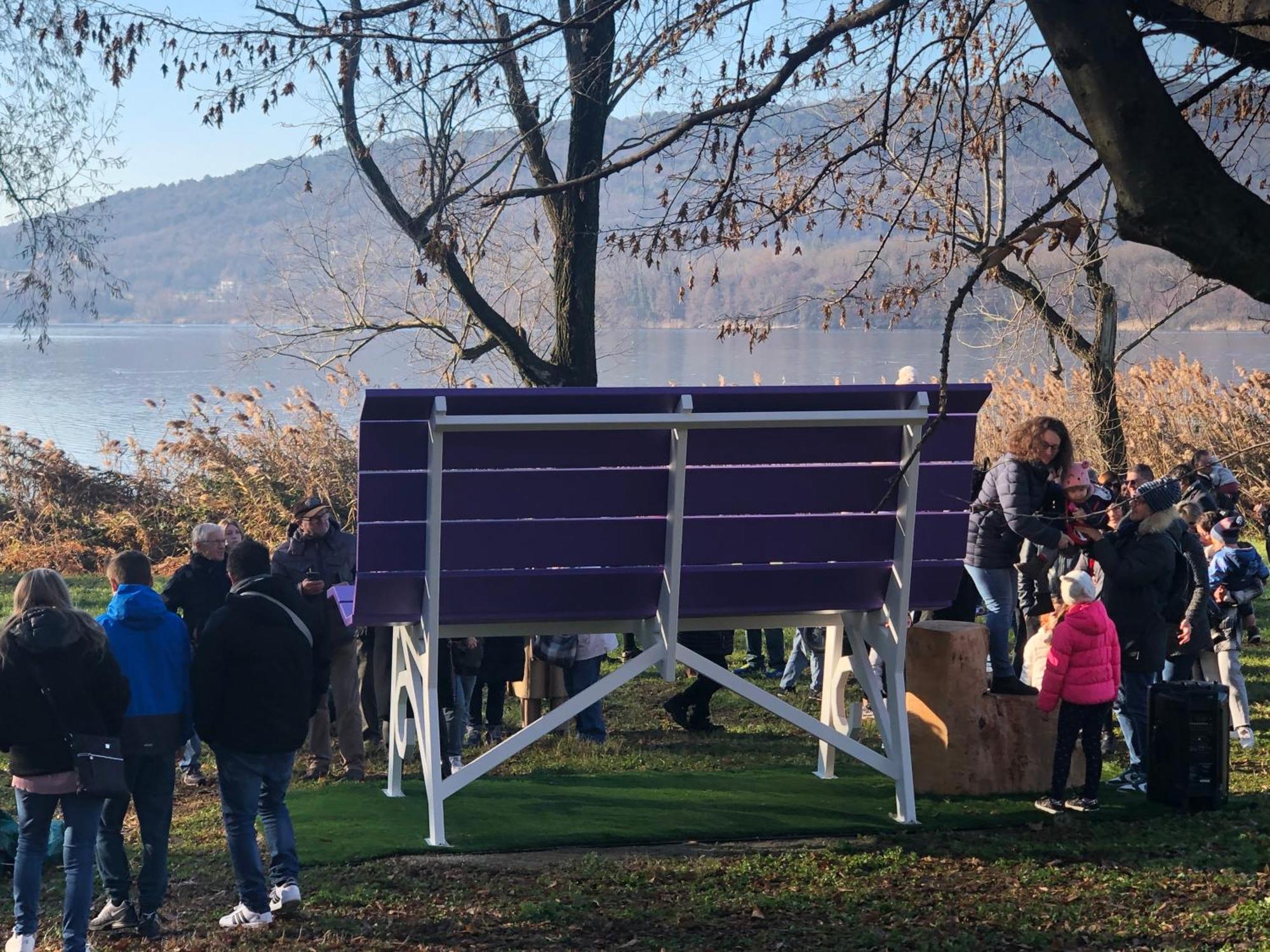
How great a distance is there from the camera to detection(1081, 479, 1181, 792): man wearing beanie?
795cm

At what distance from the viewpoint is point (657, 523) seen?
259 inches

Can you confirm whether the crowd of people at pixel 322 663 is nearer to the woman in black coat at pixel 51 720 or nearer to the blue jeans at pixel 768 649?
the woman in black coat at pixel 51 720

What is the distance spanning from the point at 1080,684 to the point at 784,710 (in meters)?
1.58

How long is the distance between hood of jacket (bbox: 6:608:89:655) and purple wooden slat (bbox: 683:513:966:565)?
2.61 metres

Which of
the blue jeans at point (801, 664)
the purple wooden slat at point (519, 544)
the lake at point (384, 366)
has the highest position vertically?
the lake at point (384, 366)

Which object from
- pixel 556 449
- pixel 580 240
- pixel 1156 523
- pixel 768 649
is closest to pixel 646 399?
pixel 556 449

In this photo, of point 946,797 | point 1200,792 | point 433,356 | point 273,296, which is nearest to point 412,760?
point 946,797

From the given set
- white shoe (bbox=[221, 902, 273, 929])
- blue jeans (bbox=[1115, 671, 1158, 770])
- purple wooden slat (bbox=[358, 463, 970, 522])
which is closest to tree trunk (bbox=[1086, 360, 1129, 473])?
blue jeans (bbox=[1115, 671, 1158, 770])

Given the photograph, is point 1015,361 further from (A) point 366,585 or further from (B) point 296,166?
(A) point 366,585

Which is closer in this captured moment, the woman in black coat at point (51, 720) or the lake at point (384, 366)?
the woman in black coat at point (51, 720)

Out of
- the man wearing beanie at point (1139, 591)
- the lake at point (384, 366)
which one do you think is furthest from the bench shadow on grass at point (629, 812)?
the lake at point (384, 366)

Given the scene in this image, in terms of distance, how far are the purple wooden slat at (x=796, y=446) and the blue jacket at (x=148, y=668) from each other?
7.85 ft

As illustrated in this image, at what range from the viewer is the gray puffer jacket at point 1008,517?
8.32m

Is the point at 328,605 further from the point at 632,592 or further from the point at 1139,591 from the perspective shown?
the point at 1139,591
